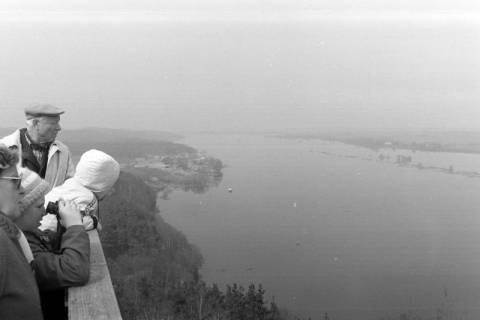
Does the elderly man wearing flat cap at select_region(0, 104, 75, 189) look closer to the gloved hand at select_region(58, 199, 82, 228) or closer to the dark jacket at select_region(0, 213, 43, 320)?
the gloved hand at select_region(58, 199, 82, 228)

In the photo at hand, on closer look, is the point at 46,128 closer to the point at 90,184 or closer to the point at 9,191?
the point at 90,184

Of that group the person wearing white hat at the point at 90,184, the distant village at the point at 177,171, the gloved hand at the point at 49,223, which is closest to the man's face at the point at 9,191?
the gloved hand at the point at 49,223

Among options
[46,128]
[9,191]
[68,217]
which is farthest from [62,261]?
[46,128]

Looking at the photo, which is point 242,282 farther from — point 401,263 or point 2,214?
point 2,214

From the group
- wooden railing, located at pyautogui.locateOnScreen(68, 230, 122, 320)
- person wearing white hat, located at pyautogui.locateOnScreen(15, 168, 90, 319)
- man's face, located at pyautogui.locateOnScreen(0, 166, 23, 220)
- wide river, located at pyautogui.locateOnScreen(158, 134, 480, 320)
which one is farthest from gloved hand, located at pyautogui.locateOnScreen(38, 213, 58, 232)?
wide river, located at pyautogui.locateOnScreen(158, 134, 480, 320)

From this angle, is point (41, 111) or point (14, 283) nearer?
point (14, 283)

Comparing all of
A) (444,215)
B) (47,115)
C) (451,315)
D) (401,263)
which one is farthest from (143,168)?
(47,115)

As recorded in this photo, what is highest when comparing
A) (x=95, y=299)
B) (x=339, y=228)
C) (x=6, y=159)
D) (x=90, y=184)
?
(x=6, y=159)

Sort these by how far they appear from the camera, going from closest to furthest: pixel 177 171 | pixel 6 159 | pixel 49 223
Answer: pixel 6 159
pixel 49 223
pixel 177 171
